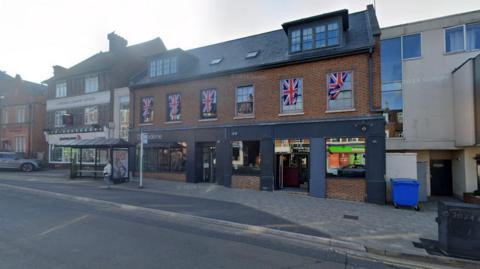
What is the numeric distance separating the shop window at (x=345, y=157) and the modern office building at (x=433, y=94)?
5104 mm

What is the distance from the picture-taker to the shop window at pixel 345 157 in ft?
41.5

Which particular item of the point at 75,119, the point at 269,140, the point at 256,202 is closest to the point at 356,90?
the point at 269,140

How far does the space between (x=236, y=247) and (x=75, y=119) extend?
2472 cm

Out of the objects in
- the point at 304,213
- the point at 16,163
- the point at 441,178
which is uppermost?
the point at 16,163

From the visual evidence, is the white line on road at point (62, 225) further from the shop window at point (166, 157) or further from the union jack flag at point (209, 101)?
the union jack flag at point (209, 101)

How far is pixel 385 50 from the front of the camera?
1844 centimetres

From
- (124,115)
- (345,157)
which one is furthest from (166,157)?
(345,157)

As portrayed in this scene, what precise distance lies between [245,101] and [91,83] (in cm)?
1656

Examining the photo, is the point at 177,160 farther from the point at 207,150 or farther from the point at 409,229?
the point at 409,229

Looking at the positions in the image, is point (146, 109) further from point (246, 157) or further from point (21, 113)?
point (21, 113)

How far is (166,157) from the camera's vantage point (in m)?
18.4

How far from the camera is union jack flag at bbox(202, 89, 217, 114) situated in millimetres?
16797

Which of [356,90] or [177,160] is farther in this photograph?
[177,160]

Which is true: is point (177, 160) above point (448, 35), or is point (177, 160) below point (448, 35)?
below
